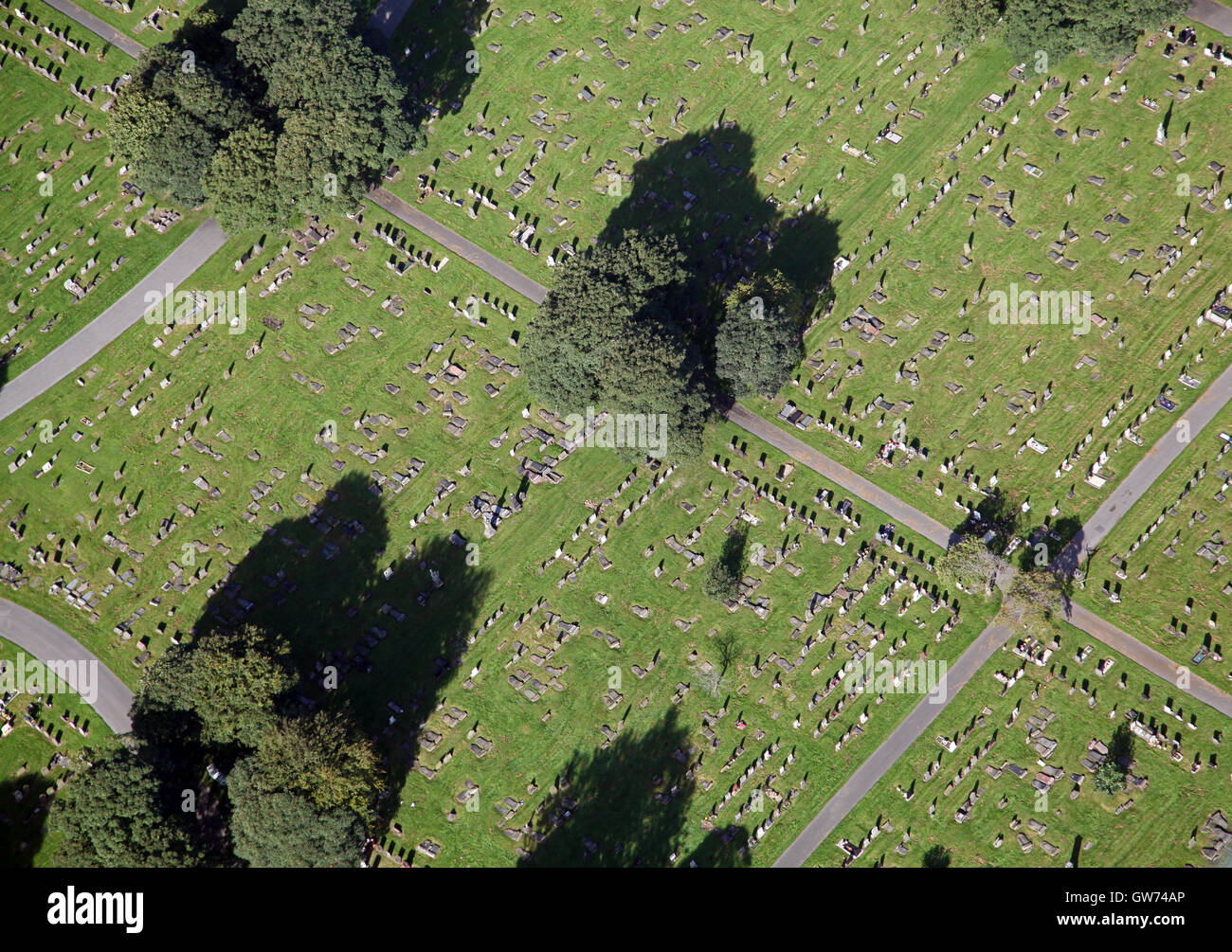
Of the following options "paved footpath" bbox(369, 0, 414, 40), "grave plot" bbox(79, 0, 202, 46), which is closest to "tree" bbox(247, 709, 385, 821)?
"paved footpath" bbox(369, 0, 414, 40)

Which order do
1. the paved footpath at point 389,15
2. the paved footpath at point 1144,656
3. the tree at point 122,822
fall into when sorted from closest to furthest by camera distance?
the tree at point 122,822, the paved footpath at point 1144,656, the paved footpath at point 389,15

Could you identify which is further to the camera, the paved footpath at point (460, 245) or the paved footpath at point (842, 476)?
the paved footpath at point (460, 245)

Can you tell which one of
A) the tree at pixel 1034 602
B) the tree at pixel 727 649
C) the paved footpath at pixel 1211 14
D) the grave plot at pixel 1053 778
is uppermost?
the paved footpath at pixel 1211 14

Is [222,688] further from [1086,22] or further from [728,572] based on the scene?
[1086,22]

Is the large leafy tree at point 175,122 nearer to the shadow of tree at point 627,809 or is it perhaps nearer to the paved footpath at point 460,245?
the paved footpath at point 460,245

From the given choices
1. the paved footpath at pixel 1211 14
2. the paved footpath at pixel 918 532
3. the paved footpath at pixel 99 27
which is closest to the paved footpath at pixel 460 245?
the paved footpath at pixel 918 532

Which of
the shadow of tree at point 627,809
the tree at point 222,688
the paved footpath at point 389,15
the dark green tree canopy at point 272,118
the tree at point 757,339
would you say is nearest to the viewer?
the tree at point 222,688

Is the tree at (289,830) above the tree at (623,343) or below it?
below
